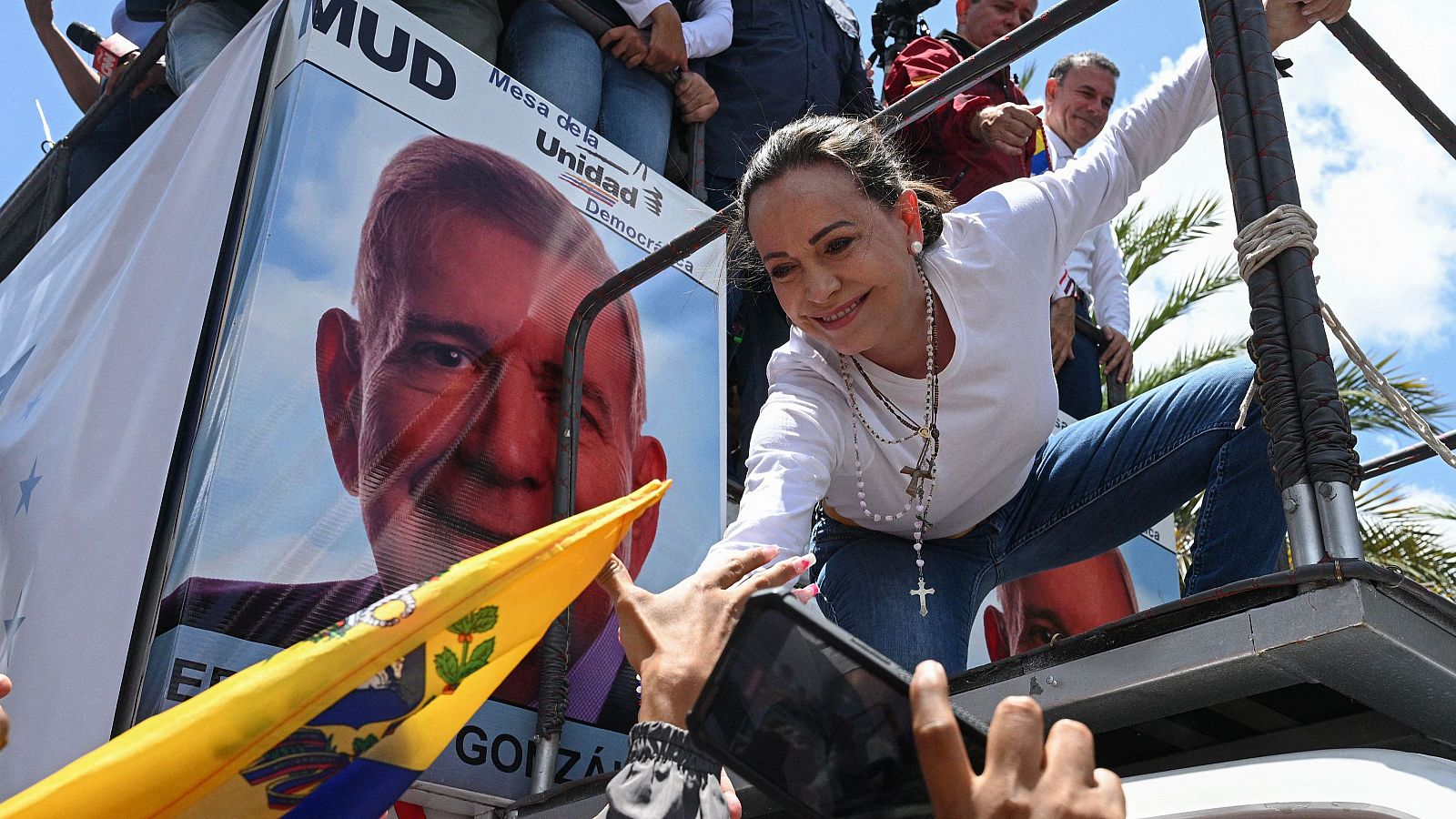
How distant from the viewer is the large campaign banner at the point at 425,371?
289 centimetres

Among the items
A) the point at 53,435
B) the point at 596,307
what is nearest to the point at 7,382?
the point at 53,435

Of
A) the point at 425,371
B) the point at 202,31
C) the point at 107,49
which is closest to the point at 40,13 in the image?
the point at 107,49

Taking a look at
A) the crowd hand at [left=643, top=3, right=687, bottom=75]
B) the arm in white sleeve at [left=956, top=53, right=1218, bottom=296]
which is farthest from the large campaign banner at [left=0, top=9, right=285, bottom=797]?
the arm in white sleeve at [left=956, top=53, right=1218, bottom=296]

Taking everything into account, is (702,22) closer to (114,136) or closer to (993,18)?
(993,18)

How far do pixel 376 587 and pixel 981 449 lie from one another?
59.4 inches

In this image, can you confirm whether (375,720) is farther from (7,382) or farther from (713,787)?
(7,382)

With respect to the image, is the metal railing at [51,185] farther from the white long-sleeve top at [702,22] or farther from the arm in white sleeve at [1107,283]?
the arm in white sleeve at [1107,283]

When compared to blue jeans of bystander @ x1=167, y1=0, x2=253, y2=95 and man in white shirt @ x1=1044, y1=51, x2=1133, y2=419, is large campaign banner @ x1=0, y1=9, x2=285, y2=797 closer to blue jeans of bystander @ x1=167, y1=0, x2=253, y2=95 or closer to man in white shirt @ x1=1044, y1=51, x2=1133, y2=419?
blue jeans of bystander @ x1=167, y1=0, x2=253, y2=95

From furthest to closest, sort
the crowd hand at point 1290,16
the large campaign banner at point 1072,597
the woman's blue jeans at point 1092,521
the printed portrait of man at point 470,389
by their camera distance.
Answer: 1. the large campaign banner at point 1072,597
2. the printed portrait of man at point 470,389
3. the woman's blue jeans at point 1092,521
4. the crowd hand at point 1290,16

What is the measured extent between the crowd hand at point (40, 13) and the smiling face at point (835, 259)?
13.3 feet

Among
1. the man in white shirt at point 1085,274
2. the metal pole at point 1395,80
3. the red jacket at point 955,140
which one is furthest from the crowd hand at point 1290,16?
the man in white shirt at point 1085,274

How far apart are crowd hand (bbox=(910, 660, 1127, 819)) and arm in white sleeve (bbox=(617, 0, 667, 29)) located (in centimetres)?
365

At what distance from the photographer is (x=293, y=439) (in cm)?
300

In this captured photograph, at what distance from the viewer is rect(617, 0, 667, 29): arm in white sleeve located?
14.1 feet
